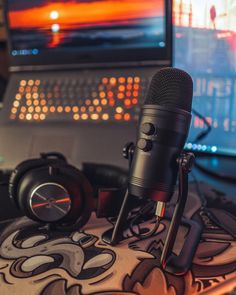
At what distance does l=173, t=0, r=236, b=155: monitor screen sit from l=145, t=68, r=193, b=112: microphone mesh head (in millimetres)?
228

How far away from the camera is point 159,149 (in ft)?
1.38

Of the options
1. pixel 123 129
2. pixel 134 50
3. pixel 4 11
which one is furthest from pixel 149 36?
pixel 4 11

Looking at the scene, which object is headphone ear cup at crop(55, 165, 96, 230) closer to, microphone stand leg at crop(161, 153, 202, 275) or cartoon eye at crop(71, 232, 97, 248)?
cartoon eye at crop(71, 232, 97, 248)

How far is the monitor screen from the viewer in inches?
24.7

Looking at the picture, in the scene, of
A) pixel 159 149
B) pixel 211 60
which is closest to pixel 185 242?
pixel 159 149

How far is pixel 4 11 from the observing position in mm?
852

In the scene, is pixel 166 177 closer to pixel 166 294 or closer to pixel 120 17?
pixel 166 294

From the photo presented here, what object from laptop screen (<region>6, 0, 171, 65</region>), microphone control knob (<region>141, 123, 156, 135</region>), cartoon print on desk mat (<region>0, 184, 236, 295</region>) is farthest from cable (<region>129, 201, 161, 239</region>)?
laptop screen (<region>6, 0, 171, 65</region>)

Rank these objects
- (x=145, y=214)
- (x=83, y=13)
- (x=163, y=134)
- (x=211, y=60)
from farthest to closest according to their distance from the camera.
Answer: (x=83, y=13), (x=211, y=60), (x=145, y=214), (x=163, y=134)

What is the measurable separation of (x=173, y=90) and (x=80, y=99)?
41 centimetres

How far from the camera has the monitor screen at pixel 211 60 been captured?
0.63 meters

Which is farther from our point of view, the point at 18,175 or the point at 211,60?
the point at 211,60

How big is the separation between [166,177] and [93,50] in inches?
19.0

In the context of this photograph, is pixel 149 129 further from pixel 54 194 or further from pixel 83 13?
pixel 83 13
